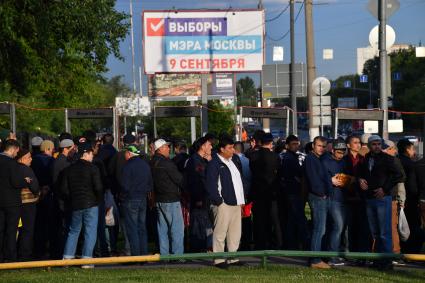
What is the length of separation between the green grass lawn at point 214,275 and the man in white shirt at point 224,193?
0.54 m

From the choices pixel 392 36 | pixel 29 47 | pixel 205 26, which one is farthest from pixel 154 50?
pixel 392 36

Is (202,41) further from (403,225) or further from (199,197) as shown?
(403,225)

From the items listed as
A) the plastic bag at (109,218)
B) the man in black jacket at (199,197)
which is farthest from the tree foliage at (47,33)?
the man in black jacket at (199,197)

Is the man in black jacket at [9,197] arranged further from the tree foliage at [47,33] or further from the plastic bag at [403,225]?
the tree foliage at [47,33]

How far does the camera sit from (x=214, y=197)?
12.4m

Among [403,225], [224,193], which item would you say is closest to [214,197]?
[224,193]

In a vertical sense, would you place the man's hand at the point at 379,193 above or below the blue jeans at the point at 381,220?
above

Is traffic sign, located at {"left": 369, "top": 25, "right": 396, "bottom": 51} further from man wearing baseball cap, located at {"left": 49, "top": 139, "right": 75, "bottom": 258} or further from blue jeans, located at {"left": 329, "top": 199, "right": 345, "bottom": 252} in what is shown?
man wearing baseball cap, located at {"left": 49, "top": 139, "right": 75, "bottom": 258}

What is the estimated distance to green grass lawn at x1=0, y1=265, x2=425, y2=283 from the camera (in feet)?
38.3

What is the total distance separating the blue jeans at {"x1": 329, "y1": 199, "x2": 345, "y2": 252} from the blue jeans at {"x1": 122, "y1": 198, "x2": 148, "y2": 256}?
2.81 m

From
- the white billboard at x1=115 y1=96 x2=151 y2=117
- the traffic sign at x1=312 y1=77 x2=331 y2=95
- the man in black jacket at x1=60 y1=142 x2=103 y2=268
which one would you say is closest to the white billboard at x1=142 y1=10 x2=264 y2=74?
the traffic sign at x1=312 y1=77 x2=331 y2=95

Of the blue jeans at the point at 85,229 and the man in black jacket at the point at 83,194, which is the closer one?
the man in black jacket at the point at 83,194

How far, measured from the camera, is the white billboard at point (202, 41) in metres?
30.1

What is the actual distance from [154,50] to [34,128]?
18985 mm
